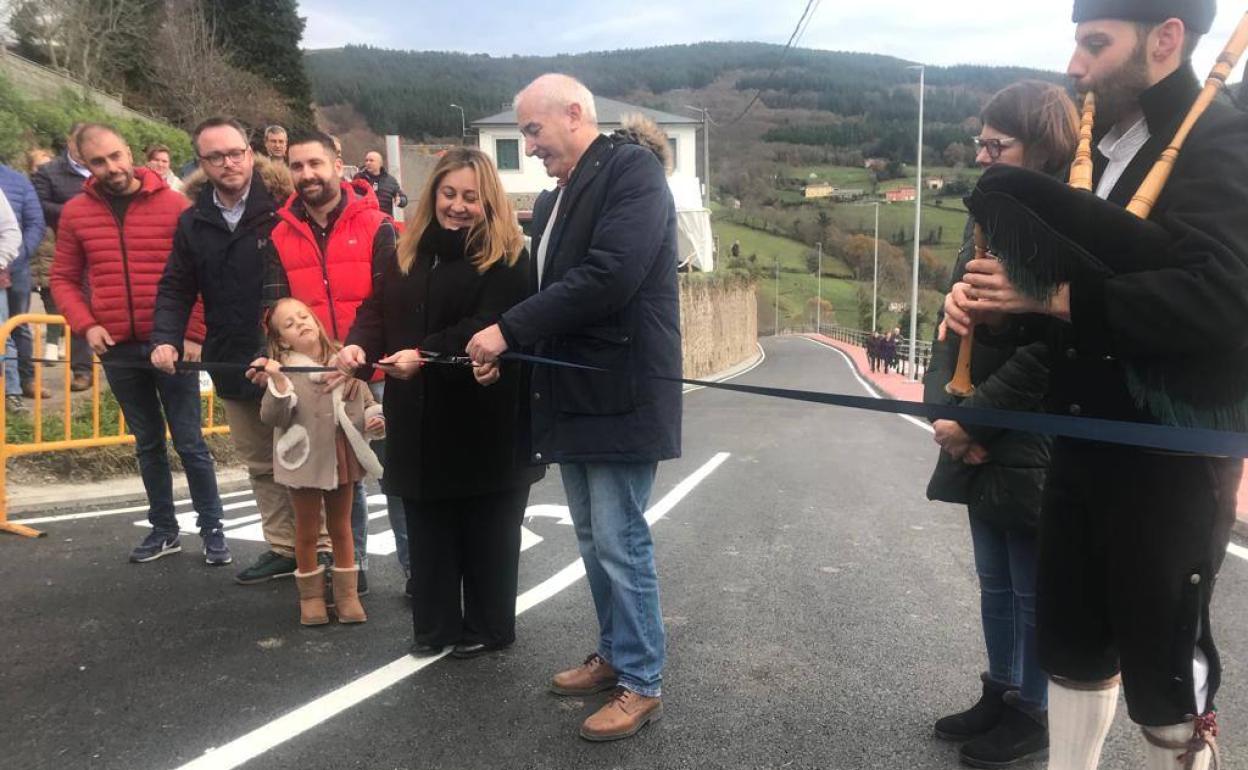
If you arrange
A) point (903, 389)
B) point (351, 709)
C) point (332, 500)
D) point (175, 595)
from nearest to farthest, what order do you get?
point (351, 709), point (332, 500), point (175, 595), point (903, 389)

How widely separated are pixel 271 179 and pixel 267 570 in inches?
83.2

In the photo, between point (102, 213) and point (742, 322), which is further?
point (742, 322)

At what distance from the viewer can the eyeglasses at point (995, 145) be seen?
8.63 ft

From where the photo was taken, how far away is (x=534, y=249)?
346 centimetres

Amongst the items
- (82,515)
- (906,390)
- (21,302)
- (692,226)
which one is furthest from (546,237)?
(692,226)

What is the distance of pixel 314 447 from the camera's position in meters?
3.97

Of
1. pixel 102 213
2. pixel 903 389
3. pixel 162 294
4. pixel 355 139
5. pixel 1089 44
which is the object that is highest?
pixel 355 139

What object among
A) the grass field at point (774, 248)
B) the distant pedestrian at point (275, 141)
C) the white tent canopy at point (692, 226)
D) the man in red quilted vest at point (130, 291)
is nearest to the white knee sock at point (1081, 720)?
the man in red quilted vest at point (130, 291)

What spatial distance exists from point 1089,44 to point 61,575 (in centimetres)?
530

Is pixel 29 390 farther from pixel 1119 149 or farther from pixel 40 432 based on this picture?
pixel 1119 149

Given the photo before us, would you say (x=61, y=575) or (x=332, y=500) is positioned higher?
(x=332, y=500)

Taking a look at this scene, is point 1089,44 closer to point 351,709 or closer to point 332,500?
point 351,709

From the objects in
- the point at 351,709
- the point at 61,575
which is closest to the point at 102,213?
the point at 61,575

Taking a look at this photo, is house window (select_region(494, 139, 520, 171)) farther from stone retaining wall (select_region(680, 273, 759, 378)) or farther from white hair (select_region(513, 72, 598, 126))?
white hair (select_region(513, 72, 598, 126))
